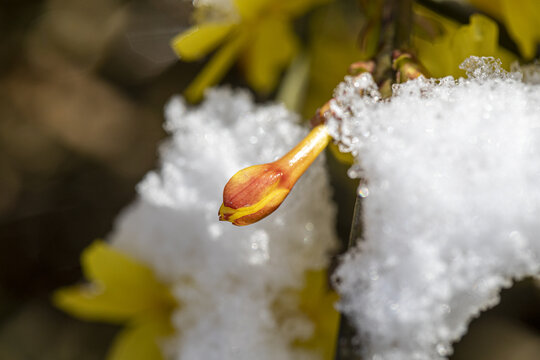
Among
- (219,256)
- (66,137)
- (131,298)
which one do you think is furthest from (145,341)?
(66,137)

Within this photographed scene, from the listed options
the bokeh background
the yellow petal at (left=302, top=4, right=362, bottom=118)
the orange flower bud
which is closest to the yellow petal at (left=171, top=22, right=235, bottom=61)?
the orange flower bud

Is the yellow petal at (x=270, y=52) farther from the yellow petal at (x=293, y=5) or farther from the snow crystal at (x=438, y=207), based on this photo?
the snow crystal at (x=438, y=207)

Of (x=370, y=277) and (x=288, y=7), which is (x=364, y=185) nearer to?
(x=370, y=277)

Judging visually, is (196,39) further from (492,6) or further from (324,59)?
(324,59)

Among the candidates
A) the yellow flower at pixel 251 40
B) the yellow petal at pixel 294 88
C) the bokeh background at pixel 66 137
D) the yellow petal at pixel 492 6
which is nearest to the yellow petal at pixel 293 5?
the yellow flower at pixel 251 40

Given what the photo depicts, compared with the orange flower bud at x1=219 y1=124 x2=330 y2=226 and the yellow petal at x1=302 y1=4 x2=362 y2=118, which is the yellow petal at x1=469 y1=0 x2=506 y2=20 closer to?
the orange flower bud at x1=219 y1=124 x2=330 y2=226
